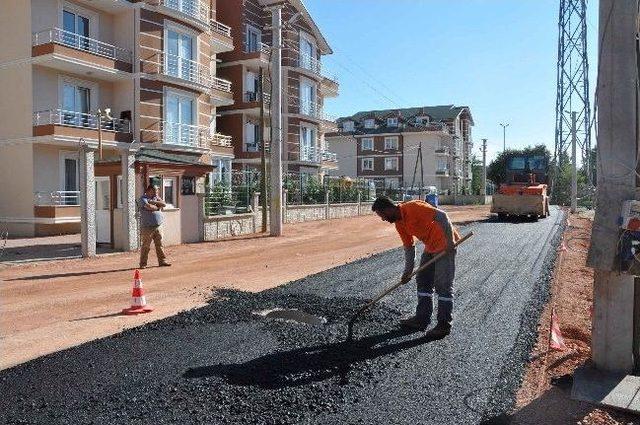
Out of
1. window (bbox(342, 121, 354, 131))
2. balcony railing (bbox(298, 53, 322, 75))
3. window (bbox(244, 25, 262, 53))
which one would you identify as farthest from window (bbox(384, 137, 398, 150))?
window (bbox(244, 25, 262, 53))

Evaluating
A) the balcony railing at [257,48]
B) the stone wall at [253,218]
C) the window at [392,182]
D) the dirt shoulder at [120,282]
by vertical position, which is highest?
the balcony railing at [257,48]

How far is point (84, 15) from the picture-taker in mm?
21344

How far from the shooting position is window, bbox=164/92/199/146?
24.0 m

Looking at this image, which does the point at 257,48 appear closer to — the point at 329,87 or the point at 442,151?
the point at 329,87

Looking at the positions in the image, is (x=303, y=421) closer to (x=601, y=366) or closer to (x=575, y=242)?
(x=601, y=366)

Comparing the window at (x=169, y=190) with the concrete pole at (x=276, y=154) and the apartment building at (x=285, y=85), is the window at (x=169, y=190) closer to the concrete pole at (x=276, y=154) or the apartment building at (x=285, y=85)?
the concrete pole at (x=276, y=154)

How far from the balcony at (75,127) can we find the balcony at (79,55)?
1.72 meters

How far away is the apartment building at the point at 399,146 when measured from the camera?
6144cm

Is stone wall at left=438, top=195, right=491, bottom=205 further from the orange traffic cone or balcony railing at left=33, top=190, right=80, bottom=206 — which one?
the orange traffic cone

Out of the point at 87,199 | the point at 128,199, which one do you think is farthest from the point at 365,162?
the point at 87,199

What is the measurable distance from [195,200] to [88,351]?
11.3 m

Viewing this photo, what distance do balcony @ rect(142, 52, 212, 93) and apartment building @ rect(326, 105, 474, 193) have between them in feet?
114

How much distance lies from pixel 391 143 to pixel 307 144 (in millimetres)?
25557

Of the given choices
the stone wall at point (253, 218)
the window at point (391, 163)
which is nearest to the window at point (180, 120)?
the stone wall at point (253, 218)
